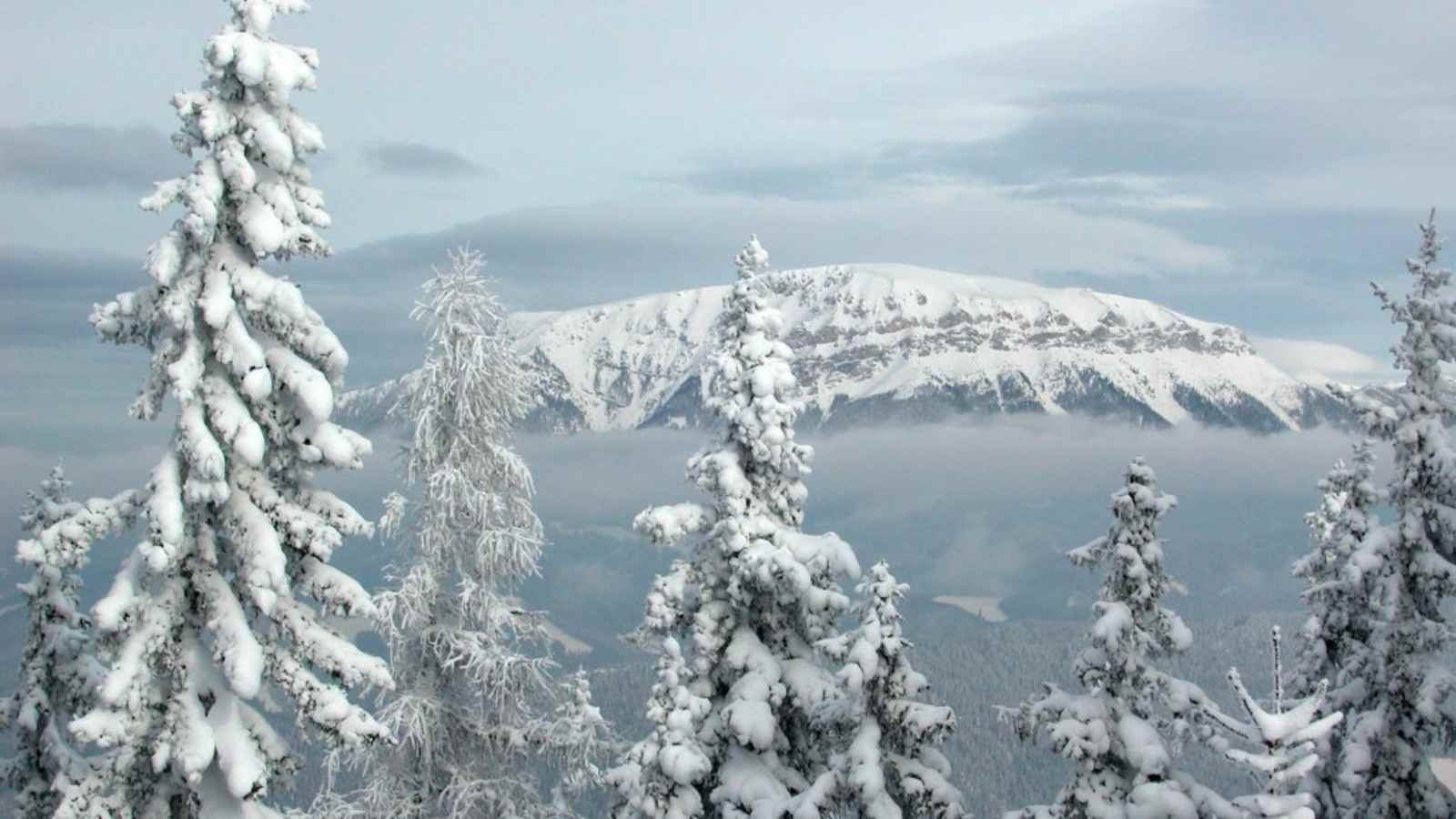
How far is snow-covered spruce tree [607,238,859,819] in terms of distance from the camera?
20484 mm

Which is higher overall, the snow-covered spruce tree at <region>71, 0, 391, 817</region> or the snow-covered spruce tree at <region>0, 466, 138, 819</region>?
the snow-covered spruce tree at <region>71, 0, 391, 817</region>

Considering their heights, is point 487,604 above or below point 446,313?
below

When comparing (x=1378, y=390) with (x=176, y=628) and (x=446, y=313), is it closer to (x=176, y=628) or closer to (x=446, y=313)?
(x=446, y=313)

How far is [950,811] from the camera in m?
19.7

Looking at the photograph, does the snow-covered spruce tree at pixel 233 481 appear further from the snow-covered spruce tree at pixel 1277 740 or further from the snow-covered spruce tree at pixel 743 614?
the snow-covered spruce tree at pixel 1277 740

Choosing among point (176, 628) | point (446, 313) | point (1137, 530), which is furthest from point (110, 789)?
point (1137, 530)

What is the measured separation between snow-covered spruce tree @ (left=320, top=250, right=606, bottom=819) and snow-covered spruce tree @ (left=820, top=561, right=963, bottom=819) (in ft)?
16.1

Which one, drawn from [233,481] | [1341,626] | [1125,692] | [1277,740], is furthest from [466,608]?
[1341,626]

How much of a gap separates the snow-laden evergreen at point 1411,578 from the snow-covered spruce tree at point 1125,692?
5.05 m

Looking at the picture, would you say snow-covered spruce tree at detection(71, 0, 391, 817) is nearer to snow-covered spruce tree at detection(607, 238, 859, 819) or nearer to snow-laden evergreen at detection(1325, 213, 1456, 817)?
snow-covered spruce tree at detection(607, 238, 859, 819)

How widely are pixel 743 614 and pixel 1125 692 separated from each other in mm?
5836

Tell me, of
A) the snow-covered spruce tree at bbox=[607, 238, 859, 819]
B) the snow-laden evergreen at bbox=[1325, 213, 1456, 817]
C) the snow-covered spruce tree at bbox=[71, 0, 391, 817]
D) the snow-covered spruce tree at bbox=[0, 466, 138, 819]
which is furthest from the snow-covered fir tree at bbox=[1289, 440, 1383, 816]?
the snow-covered spruce tree at bbox=[0, 466, 138, 819]

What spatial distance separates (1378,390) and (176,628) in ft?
64.1

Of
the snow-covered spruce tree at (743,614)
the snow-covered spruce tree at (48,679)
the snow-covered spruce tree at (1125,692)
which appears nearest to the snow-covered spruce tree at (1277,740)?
the snow-covered spruce tree at (1125,692)
